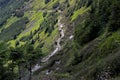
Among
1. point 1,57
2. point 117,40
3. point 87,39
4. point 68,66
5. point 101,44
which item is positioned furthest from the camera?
point 87,39

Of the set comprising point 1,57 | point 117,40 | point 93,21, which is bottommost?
point 93,21

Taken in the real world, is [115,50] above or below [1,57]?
below

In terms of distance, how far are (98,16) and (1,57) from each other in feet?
139

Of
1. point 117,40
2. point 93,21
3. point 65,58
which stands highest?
point 117,40

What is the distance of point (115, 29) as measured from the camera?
269 ft

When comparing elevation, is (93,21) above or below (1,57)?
below

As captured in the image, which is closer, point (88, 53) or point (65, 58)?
point (88, 53)

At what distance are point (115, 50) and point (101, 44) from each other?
35.2 feet

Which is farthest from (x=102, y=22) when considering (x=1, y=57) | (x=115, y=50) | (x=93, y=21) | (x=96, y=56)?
(x=1, y=57)

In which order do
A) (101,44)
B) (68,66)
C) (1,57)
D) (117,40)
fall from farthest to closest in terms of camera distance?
(68,66), (101,44), (117,40), (1,57)

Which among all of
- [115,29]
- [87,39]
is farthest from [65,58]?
[115,29]

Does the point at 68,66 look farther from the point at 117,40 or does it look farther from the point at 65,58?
the point at 117,40

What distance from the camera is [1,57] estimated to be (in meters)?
66.7

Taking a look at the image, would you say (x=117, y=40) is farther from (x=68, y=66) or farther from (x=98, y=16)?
(x=98, y=16)
